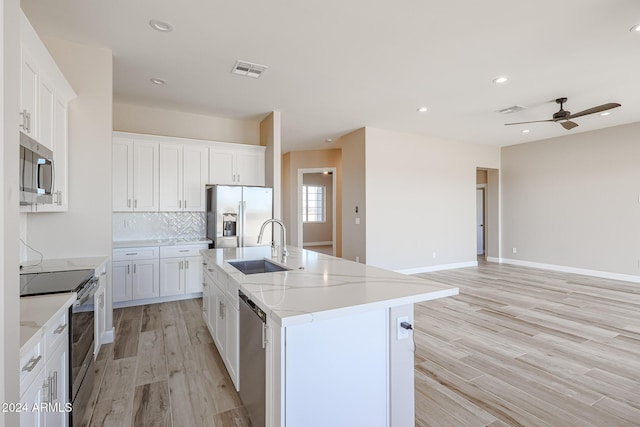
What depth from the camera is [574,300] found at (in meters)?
4.49

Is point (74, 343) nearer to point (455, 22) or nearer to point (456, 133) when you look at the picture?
point (455, 22)

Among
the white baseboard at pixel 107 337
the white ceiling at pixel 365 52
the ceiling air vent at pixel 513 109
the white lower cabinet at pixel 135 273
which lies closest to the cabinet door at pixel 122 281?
the white lower cabinet at pixel 135 273

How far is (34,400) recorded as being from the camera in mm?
1211

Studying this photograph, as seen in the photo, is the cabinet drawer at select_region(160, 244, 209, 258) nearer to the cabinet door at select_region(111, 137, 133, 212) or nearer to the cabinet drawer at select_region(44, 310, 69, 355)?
the cabinet door at select_region(111, 137, 133, 212)

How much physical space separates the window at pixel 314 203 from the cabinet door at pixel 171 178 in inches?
263

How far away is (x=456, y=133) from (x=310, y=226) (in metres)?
6.13

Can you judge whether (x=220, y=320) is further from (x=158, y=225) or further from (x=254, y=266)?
(x=158, y=225)

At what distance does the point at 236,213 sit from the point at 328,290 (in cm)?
322

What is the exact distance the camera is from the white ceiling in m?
2.41

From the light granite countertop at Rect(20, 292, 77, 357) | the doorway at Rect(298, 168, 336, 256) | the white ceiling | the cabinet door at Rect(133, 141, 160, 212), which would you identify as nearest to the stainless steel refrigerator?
the cabinet door at Rect(133, 141, 160, 212)

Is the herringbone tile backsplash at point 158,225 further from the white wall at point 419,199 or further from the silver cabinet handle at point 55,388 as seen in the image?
the silver cabinet handle at point 55,388

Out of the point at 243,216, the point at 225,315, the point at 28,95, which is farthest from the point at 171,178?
the point at 225,315

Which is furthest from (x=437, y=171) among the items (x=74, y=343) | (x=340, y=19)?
(x=74, y=343)

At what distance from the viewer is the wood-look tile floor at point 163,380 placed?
1965 millimetres
